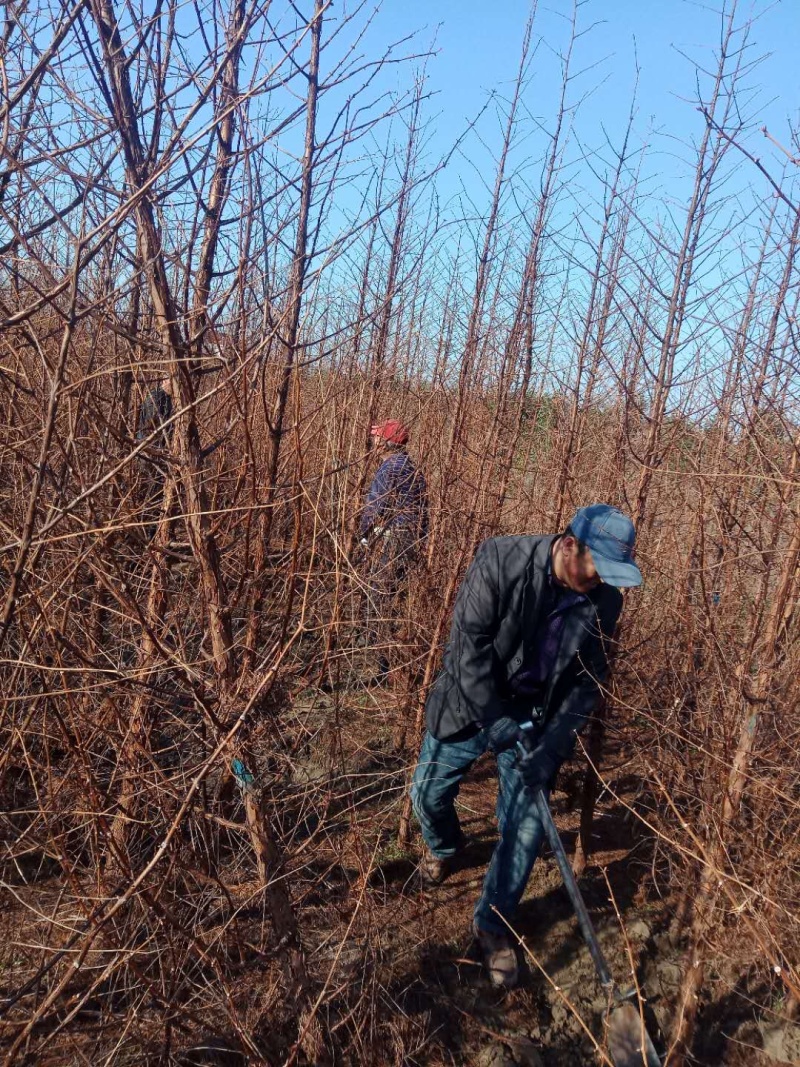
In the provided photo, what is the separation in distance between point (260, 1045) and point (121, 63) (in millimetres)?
2881

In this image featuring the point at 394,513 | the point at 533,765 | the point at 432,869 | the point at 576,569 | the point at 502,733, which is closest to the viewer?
the point at 576,569

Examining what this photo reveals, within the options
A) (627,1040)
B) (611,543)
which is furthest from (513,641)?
(627,1040)

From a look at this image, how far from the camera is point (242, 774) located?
7.11ft

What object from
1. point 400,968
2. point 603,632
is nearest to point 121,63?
point 603,632

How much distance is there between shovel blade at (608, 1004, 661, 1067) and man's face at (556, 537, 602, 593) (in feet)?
5.21

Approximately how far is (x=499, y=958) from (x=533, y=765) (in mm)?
848

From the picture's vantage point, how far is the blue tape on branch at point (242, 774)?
7.07 ft

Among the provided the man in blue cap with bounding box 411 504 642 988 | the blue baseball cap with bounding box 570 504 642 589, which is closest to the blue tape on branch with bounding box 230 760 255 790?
the man in blue cap with bounding box 411 504 642 988

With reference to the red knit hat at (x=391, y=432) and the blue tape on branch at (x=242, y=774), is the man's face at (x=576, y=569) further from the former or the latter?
the red knit hat at (x=391, y=432)

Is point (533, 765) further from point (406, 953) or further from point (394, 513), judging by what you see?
point (394, 513)

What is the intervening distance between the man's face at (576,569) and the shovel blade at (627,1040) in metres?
1.59

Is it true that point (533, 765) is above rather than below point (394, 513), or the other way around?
below

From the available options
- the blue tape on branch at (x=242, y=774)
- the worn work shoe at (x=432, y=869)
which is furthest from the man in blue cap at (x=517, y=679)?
the blue tape on branch at (x=242, y=774)

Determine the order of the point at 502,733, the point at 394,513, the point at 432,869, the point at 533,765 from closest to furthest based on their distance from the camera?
the point at 533,765
the point at 502,733
the point at 432,869
the point at 394,513
